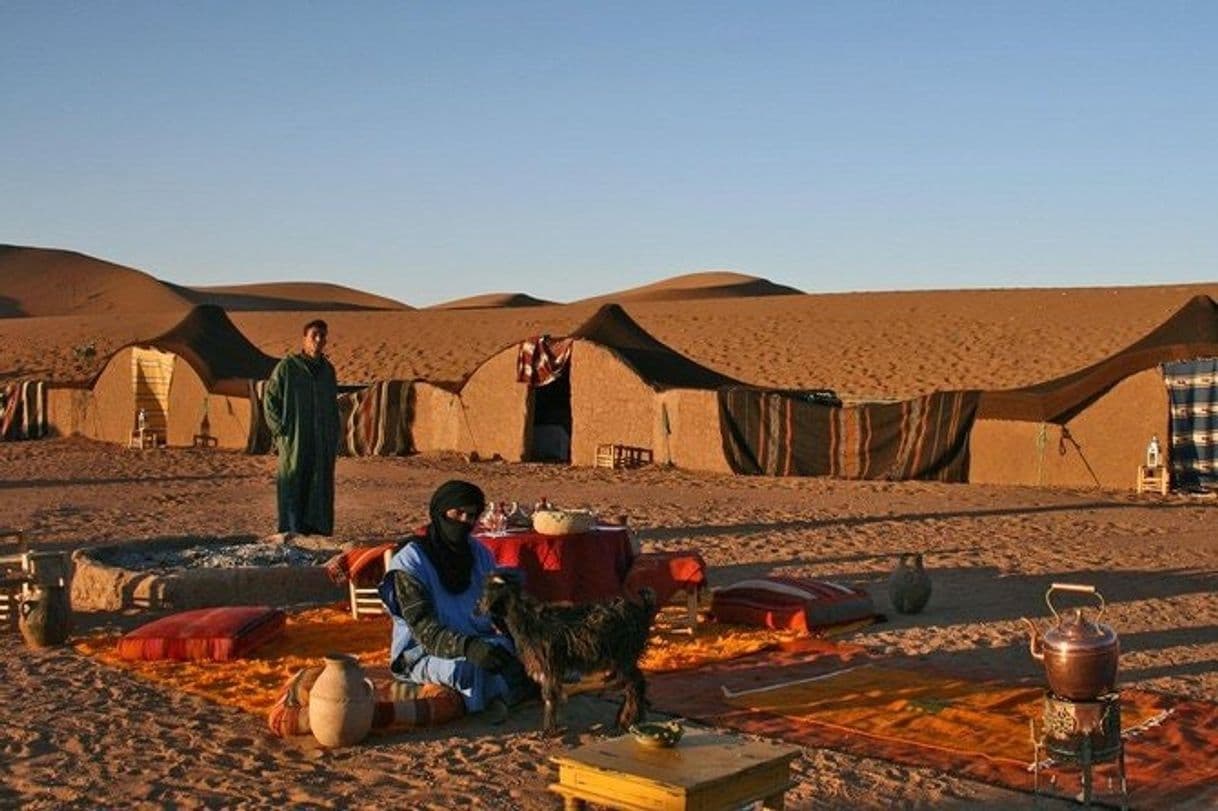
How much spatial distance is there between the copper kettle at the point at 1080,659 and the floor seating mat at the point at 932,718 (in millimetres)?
621

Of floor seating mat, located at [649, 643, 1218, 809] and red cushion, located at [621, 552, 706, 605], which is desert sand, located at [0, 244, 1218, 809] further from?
red cushion, located at [621, 552, 706, 605]

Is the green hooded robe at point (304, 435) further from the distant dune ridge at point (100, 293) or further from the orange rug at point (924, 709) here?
the distant dune ridge at point (100, 293)

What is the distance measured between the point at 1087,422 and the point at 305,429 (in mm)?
9877

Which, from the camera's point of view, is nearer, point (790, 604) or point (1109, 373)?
point (790, 604)

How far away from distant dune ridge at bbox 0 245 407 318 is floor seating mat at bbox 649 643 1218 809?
8271 centimetres

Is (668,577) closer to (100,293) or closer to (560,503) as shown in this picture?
(560,503)

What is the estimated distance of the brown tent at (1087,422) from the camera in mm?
17562

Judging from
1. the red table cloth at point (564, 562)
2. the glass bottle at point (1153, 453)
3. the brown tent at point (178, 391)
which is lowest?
the red table cloth at point (564, 562)

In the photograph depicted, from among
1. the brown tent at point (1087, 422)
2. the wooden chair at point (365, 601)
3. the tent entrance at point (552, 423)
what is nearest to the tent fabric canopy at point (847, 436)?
the brown tent at point (1087, 422)

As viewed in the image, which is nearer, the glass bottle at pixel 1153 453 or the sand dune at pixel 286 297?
the glass bottle at pixel 1153 453

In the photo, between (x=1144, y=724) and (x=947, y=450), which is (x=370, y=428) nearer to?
(x=947, y=450)

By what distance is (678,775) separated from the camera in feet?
15.2

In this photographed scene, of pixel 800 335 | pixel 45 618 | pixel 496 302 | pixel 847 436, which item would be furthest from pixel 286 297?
pixel 45 618

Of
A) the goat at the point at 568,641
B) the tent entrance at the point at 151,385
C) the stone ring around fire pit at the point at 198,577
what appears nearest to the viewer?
the goat at the point at 568,641
